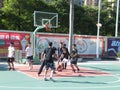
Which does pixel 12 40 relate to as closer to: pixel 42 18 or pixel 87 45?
pixel 42 18

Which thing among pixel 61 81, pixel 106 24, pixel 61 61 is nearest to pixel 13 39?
pixel 61 61

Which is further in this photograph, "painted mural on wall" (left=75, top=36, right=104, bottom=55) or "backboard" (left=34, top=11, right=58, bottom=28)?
"painted mural on wall" (left=75, top=36, right=104, bottom=55)

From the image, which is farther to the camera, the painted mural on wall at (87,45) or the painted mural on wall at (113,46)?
the painted mural on wall at (113,46)

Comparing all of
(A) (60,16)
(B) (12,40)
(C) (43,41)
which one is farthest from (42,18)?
(A) (60,16)

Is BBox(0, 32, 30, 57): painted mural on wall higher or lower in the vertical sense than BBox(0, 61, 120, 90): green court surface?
higher

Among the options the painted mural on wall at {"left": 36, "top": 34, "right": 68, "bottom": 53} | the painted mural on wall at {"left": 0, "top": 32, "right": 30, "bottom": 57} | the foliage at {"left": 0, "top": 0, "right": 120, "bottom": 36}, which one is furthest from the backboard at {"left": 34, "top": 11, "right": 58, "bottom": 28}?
the foliage at {"left": 0, "top": 0, "right": 120, "bottom": 36}

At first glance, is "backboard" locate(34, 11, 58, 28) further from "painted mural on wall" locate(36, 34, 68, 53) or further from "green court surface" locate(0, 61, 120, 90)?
"green court surface" locate(0, 61, 120, 90)

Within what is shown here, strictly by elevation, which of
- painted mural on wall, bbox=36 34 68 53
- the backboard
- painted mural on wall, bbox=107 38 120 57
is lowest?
painted mural on wall, bbox=107 38 120 57

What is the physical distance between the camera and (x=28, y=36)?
113 ft

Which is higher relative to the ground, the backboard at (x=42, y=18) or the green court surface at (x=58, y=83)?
the backboard at (x=42, y=18)

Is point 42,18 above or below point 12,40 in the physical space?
above

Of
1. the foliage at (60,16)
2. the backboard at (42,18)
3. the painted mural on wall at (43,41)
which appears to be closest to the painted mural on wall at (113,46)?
the painted mural on wall at (43,41)

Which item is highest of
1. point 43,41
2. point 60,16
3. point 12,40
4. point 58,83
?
point 60,16

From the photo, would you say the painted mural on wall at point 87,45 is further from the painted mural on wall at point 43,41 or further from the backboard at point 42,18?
the backboard at point 42,18
